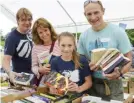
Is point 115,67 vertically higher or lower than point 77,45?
lower

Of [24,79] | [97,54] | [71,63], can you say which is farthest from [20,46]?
[97,54]

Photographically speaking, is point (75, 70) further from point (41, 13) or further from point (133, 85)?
point (41, 13)

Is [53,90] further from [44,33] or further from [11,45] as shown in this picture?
[11,45]

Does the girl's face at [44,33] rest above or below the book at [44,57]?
above

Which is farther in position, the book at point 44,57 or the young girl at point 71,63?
the book at point 44,57

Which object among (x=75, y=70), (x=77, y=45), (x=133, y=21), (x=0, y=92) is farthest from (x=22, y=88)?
(x=133, y=21)

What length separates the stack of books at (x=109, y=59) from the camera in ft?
3.63

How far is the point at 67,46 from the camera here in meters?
1.39

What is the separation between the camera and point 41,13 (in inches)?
163

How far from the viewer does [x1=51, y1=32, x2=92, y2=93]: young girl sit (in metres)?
1.36

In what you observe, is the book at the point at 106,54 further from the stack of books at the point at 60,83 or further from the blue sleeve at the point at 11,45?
the blue sleeve at the point at 11,45

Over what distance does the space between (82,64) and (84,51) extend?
0.12 metres

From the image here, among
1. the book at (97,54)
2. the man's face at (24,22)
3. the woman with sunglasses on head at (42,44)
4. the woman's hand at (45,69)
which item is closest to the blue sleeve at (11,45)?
the man's face at (24,22)

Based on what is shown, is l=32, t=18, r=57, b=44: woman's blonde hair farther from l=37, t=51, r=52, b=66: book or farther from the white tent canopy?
the white tent canopy
